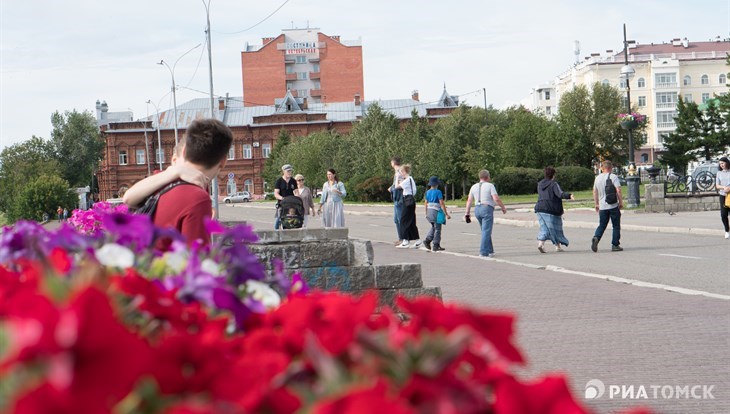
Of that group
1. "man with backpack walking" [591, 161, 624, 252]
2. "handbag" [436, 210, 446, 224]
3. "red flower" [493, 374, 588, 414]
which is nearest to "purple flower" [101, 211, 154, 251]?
"red flower" [493, 374, 588, 414]

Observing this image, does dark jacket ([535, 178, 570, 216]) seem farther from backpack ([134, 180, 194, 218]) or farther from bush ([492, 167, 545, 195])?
bush ([492, 167, 545, 195])

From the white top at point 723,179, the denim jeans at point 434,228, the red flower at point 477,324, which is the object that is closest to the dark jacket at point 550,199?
the denim jeans at point 434,228

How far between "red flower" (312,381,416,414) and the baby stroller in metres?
19.7

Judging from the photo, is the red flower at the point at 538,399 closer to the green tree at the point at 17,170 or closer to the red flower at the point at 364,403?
the red flower at the point at 364,403

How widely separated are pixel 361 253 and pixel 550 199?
526 inches

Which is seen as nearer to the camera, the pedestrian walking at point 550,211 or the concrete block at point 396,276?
the concrete block at point 396,276

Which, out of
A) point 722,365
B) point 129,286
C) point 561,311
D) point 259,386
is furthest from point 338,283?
point 259,386

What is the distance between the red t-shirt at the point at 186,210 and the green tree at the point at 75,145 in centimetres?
12318

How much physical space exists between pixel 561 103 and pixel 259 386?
326 feet

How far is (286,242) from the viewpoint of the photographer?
8930 millimetres

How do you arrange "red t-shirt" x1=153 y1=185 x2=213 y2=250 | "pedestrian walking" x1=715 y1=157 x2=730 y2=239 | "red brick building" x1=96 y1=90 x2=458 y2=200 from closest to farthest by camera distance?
"red t-shirt" x1=153 y1=185 x2=213 y2=250 < "pedestrian walking" x1=715 y1=157 x2=730 y2=239 < "red brick building" x1=96 y1=90 x2=458 y2=200

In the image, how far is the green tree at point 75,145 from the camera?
4926 inches

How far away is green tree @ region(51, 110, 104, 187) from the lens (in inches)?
4926

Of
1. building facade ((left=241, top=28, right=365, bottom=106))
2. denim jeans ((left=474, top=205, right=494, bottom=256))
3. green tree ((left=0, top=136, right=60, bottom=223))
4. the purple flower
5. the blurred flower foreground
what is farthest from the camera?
building facade ((left=241, top=28, right=365, bottom=106))
